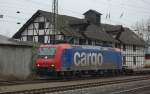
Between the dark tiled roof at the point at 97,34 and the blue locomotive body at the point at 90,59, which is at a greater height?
→ the dark tiled roof at the point at 97,34

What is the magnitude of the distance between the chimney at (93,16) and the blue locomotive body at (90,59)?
23.2 meters

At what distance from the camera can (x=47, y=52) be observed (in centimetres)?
3253

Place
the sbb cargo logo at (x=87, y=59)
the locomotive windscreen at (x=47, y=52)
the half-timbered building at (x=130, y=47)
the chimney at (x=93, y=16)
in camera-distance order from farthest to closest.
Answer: the chimney at (x=93, y=16), the half-timbered building at (x=130, y=47), the sbb cargo logo at (x=87, y=59), the locomotive windscreen at (x=47, y=52)

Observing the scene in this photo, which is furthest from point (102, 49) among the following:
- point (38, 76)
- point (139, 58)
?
point (139, 58)

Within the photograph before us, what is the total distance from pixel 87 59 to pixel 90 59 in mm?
664

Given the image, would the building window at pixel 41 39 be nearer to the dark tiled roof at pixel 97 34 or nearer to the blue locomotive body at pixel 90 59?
the dark tiled roof at pixel 97 34

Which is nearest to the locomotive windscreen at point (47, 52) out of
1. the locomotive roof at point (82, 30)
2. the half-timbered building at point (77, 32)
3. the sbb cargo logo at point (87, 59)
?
the sbb cargo logo at point (87, 59)

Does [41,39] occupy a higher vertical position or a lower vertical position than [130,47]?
higher

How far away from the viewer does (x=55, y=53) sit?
105ft

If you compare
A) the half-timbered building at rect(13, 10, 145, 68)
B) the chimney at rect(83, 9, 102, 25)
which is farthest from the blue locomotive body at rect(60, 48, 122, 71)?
the chimney at rect(83, 9, 102, 25)

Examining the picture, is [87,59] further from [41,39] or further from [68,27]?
[41,39]

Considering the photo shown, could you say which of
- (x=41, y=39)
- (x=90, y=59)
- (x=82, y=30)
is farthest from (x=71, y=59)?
(x=82, y=30)

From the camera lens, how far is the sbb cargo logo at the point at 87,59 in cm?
3423

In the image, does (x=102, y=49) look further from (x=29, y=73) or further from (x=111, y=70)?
(x=29, y=73)
